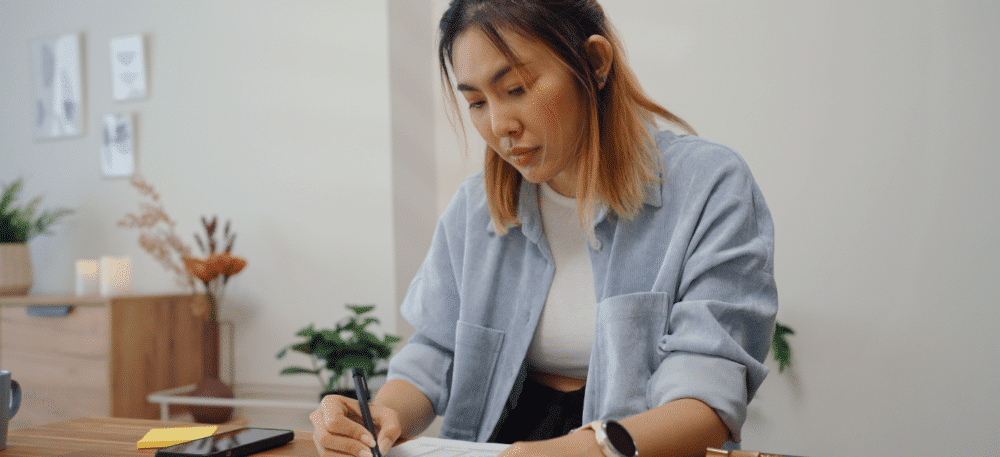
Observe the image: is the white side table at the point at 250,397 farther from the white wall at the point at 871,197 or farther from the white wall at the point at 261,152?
the white wall at the point at 871,197

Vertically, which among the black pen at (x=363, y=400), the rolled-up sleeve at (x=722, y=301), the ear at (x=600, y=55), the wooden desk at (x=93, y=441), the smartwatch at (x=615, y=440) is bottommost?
the wooden desk at (x=93, y=441)

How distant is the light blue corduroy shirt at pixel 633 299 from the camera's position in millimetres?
837

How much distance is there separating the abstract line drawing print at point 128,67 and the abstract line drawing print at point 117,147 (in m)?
0.10

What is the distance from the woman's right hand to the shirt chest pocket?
0.21 m

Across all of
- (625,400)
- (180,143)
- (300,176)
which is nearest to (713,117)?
(300,176)

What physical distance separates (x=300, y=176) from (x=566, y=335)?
5.93 ft

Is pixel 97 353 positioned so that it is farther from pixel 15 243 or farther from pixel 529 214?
pixel 529 214

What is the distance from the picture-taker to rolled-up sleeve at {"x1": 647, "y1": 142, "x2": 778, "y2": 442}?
79 cm

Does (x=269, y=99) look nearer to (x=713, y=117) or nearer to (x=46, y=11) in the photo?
(x=46, y=11)

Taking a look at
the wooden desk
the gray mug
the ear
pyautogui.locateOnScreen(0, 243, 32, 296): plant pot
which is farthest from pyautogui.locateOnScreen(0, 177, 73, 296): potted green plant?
the ear

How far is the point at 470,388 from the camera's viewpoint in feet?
3.55

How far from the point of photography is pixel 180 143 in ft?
9.28

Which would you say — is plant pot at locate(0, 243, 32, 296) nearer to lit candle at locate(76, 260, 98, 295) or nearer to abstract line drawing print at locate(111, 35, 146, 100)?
Answer: lit candle at locate(76, 260, 98, 295)

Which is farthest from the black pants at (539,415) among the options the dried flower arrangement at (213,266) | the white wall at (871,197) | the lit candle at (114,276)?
the lit candle at (114,276)
